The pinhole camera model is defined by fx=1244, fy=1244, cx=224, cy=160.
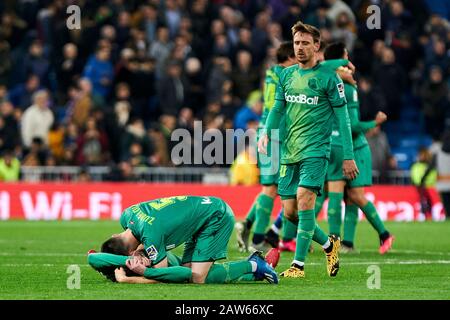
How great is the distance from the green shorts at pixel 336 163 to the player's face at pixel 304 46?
12.6ft

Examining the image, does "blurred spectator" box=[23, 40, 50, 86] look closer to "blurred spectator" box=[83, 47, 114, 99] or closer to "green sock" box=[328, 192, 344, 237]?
"blurred spectator" box=[83, 47, 114, 99]

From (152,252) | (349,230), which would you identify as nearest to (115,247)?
(152,252)

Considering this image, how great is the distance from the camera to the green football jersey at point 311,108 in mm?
12773

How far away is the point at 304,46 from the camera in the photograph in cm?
1262

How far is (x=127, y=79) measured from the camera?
27609 mm

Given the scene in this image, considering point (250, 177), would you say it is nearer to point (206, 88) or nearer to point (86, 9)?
point (206, 88)

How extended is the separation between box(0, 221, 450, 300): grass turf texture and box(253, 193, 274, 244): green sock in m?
0.40

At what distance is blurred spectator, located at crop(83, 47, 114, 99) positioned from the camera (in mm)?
27484

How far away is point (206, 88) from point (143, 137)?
2331 millimetres

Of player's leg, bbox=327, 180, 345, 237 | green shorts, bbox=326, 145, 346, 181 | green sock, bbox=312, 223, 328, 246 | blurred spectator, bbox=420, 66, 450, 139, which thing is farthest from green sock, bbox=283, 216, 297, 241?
blurred spectator, bbox=420, 66, 450, 139

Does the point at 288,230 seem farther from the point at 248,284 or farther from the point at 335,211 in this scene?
the point at 248,284

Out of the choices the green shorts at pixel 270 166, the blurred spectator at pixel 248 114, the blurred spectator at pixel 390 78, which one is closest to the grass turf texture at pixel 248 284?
the green shorts at pixel 270 166

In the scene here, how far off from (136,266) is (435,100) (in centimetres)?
1819

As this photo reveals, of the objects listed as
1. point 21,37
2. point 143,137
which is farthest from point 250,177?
point 21,37
